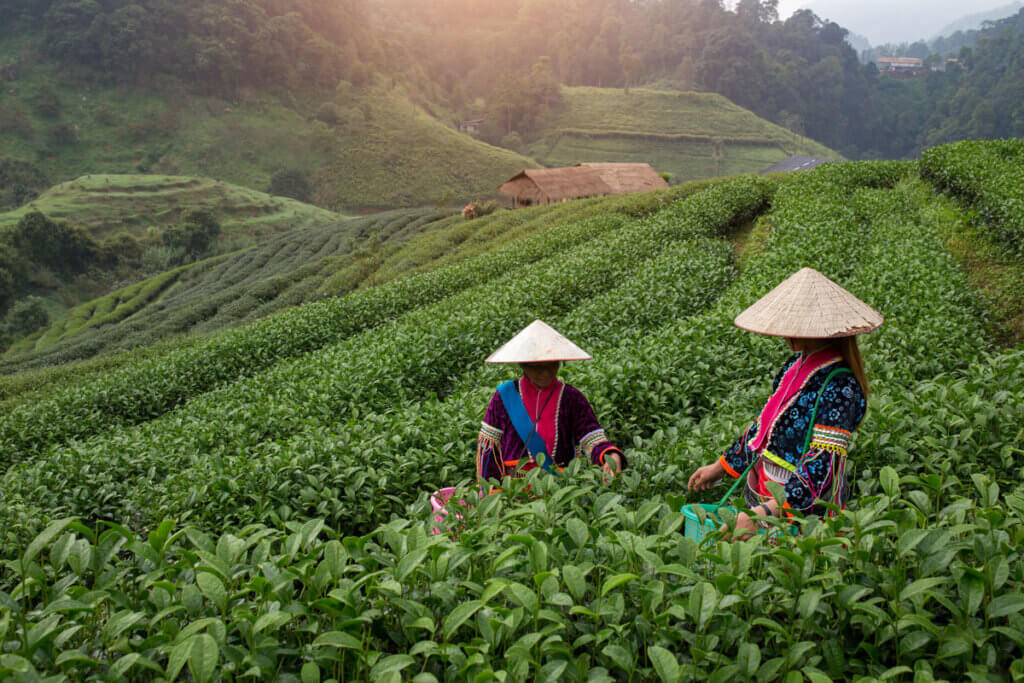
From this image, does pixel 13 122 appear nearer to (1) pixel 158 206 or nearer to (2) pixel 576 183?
(1) pixel 158 206

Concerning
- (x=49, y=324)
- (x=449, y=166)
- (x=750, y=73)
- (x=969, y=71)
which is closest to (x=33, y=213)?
(x=49, y=324)

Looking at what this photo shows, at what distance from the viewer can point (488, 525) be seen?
234 cm

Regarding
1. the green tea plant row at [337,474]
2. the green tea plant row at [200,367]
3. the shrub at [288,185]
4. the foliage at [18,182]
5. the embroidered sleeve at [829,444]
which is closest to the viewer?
the embroidered sleeve at [829,444]

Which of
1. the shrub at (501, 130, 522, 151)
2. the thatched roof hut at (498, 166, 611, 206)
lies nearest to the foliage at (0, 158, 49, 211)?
the thatched roof hut at (498, 166, 611, 206)

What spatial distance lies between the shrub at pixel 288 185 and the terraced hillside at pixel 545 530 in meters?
74.2

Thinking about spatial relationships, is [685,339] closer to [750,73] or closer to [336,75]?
[336,75]

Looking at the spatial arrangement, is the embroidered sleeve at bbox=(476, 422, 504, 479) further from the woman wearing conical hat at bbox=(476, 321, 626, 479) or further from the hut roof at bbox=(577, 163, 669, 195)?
the hut roof at bbox=(577, 163, 669, 195)

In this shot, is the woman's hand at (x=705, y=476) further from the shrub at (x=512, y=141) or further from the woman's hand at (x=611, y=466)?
the shrub at (x=512, y=141)

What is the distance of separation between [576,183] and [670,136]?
2407 inches

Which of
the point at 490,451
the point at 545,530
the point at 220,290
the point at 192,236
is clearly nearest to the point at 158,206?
the point at 192,236

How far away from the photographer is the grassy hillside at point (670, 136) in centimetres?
9125

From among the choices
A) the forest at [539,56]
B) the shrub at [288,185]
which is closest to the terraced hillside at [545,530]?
the shrub at [288,185]

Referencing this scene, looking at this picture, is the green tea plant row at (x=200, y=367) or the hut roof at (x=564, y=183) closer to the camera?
the green tea plant row at (x=200, y=367)

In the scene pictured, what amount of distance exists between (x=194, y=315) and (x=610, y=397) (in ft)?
99.8
